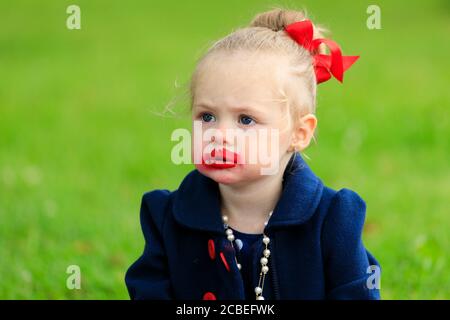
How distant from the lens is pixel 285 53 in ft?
9.32

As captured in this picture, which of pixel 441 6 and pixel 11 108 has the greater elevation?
pixel 441 6

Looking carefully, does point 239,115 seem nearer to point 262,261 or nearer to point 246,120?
point 246,120

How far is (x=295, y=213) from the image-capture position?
2.86 meters

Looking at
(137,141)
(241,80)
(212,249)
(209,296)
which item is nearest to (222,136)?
(241,80)

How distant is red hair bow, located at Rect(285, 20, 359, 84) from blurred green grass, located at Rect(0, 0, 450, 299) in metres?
0.35

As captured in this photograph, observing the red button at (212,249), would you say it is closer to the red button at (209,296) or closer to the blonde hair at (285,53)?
the red button at (209,296)

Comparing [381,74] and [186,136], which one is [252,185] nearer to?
[186,136]

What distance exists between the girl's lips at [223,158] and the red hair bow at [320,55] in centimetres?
50

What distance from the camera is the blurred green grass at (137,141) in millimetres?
4320

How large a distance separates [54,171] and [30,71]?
10.3ft

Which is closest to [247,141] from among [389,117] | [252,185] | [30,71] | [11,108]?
[252,185]

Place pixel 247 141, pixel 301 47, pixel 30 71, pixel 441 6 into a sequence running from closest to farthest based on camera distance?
pixel 247 141 < pixel 301 47 < pixel 30 71 < pixel 441 6

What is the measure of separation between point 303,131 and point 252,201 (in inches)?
12.0

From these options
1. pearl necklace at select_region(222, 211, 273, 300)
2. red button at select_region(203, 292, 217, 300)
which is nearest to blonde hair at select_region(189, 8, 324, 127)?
pearl necklace at select_region(222, 211, 273, 300)
